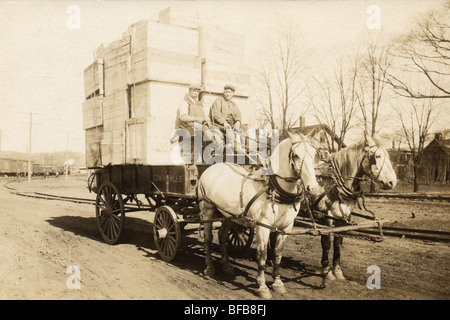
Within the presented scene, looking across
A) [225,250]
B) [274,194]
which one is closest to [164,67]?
[274,194]

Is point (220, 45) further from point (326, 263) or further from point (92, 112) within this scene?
point (326, 263)

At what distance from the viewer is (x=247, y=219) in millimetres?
4969

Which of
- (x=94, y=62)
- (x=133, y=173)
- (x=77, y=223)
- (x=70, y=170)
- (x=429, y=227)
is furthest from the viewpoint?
(x=70, y=170)

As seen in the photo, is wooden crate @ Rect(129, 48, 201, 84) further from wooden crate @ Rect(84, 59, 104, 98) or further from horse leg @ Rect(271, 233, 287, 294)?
horse leg @ Rect(271, 233, 287, 294)

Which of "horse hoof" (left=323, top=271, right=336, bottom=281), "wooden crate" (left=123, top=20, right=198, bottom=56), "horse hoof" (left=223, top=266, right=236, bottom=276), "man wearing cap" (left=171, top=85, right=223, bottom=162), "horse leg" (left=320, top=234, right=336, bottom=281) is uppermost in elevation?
"wooden crate" (left=123, top=20, right=198, bottom=56)

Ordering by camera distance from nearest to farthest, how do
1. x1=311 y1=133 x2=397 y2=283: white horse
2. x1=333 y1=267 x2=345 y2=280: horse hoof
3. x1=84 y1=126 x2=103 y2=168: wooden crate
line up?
x1=311 y1=133 x2=397 y2=283: white horse < x1=333 y1=267 x2=345 y2=280: horse hoof < x1=84 y1=126 x2=103 y2=168: wooden crate

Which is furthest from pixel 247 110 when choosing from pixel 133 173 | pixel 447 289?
pixel 447 289

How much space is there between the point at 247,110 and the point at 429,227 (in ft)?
22.6

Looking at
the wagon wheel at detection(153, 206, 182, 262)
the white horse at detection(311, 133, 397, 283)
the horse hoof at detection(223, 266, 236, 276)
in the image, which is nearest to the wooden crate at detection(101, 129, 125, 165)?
the wagon wheel at detection(153, 206, 182, 262)

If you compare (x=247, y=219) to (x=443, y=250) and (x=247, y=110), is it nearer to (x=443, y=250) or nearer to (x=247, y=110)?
(x=247, y=110)

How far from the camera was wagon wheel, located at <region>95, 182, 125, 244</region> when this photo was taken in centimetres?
770

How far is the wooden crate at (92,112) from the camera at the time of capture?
802 centimetres

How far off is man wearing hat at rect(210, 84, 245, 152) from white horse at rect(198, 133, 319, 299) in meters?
0.98

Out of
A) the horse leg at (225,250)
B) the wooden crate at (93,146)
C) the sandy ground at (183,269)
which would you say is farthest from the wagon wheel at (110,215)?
the horse leg at (225,250)
